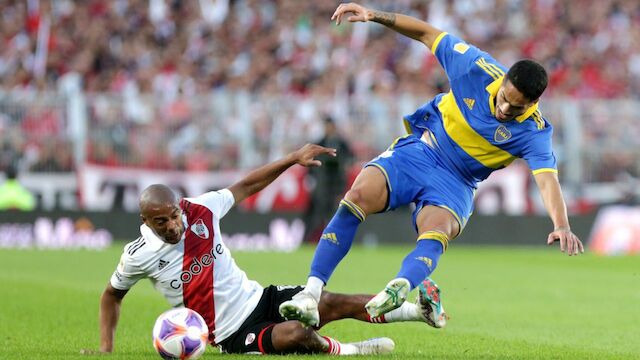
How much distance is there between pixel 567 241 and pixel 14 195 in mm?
16732

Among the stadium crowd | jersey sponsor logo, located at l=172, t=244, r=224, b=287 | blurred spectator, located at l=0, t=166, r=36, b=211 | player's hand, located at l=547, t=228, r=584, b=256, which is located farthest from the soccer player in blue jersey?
the stadium crowd

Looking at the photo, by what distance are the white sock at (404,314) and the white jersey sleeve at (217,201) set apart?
1306 mm

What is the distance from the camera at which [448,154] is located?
859cm

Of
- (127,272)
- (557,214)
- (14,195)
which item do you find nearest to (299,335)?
(127,272)

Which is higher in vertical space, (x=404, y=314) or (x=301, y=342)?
(x=404, y=314)

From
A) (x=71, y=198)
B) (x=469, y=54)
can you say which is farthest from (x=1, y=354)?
(x=71, y=198)

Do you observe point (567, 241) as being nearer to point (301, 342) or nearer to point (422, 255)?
point (422, 255)

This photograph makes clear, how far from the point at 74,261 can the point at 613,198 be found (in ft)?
40.1

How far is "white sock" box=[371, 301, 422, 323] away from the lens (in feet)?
26.3

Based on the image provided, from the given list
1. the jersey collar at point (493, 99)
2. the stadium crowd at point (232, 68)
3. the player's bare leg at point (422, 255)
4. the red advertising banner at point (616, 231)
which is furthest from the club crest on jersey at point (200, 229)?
the red advertising banner at point (616, 231)

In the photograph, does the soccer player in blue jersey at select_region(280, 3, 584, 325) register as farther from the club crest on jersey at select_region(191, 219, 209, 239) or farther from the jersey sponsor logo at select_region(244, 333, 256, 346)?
the club crest on jersey at select_region(191, 219, 209, 239)

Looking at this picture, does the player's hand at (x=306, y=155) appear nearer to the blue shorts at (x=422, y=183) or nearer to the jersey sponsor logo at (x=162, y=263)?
the blue shorts at (x=422, y=183)

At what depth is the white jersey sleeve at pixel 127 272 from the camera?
784cm

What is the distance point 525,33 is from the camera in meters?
29.9
